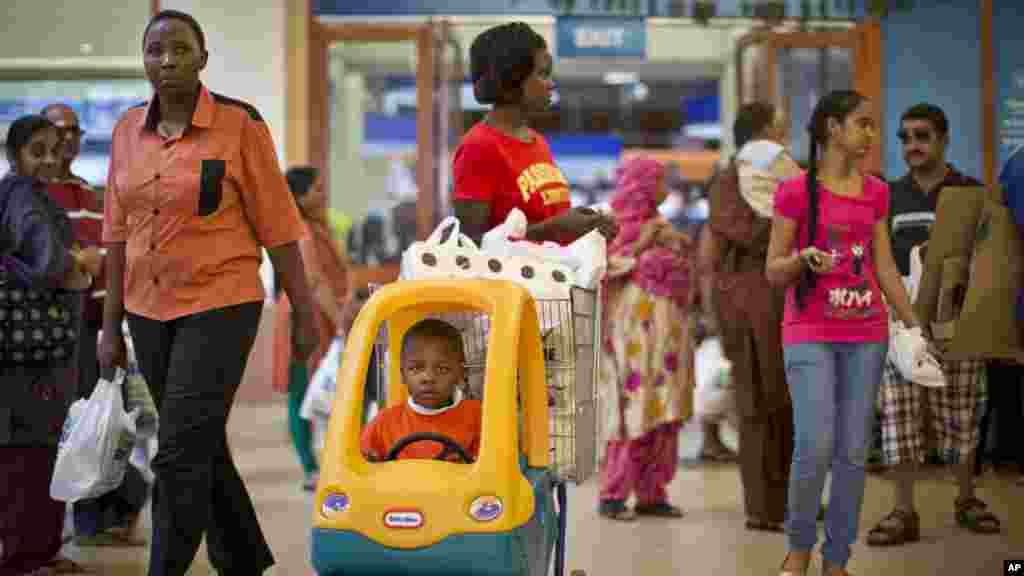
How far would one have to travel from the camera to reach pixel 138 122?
13.3 feet

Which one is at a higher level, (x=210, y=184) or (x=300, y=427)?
(x=210, y=184)

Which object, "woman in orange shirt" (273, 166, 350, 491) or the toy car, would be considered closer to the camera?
the toy car

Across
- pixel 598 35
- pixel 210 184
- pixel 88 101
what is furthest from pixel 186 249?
pixel 598 35

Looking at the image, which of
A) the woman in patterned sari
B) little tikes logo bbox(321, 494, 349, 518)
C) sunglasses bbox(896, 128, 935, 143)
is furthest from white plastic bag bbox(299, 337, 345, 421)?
little tikes logo bbox(321, 494, 349, 518)

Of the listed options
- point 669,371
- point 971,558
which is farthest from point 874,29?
point 971,558

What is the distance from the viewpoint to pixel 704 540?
5.88 m

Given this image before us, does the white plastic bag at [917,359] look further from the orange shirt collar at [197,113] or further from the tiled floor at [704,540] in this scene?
the orange shirt collar at [197,113]

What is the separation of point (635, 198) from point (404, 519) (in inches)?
156

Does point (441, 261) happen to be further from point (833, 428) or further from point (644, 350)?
point (644, 350)

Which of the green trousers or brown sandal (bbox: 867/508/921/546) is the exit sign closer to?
the green trousers

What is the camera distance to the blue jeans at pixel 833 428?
14.8 feet

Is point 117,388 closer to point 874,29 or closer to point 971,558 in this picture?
point 971,558

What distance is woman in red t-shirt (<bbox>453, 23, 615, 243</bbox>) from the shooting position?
161 inches

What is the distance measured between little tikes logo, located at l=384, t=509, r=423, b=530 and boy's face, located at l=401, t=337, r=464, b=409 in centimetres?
52
